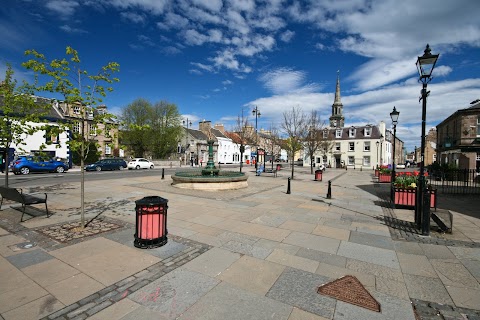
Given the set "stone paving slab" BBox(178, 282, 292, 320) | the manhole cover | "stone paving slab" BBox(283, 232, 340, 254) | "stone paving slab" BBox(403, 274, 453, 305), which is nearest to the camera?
"stone paving slab" BBox(178, 282, 292, 320)

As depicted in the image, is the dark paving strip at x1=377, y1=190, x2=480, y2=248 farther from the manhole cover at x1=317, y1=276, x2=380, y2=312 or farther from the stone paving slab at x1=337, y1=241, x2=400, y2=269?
the manhole cover at x1=317, y1=276, x2=380, y2=312

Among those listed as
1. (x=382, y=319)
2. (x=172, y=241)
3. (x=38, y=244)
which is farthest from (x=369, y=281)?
(x=38, y=244)

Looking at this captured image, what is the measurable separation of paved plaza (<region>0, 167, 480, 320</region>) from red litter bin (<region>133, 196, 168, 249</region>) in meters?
0.22

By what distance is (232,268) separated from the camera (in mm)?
4359

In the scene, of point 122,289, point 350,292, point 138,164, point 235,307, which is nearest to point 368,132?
point 138,164

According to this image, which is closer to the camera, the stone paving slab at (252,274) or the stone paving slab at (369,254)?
the stone paving slab at (252,274)

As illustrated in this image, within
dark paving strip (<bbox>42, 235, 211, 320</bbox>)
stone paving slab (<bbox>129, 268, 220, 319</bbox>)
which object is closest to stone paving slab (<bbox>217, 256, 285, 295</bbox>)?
stone paving slab (<bbox>129, 268, 220, 319</bbox>)

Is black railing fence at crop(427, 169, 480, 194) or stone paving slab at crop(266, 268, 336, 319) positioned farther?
black railing fence at crop(427, 169, 480, 194)

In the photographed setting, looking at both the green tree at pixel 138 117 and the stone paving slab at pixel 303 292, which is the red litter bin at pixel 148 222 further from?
the green tree at pixel 138 117

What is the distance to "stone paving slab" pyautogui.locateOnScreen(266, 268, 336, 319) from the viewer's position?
130 inches

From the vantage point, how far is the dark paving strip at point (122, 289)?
3076mm

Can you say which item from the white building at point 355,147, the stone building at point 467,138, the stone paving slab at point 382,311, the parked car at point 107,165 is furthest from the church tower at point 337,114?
the stone paving slab at point 382,311

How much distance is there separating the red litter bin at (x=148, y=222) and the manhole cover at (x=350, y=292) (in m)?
3.44

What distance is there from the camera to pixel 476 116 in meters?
23.4
